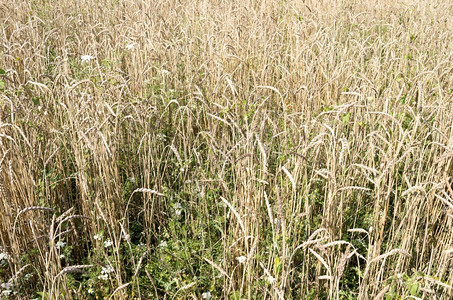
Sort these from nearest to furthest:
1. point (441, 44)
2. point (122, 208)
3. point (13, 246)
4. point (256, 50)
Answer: point (13, 246)
point (122, 208)
point (256, 50)
point (441, 44)

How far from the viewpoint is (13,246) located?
1667 mm

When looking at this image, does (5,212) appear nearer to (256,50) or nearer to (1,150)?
(1,150)

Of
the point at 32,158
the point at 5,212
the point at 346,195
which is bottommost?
the point at 346,195

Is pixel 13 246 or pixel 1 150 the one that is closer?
pixel 13 246

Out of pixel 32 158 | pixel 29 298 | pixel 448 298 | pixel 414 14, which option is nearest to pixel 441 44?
pixel 414 14

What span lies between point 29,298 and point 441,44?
3.99 meters

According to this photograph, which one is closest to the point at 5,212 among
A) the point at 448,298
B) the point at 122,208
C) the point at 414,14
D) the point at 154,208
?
the point at 122,208

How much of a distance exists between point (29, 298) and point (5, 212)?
426 millimetres

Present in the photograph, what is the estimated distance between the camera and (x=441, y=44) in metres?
3.68

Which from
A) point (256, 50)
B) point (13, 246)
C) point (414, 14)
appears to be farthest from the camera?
point (414, 14)

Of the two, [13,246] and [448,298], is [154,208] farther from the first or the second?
[448,298]

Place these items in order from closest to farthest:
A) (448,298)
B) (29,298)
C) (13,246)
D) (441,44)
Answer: (448,298) < (13,246) < (29,298) < (441,44)

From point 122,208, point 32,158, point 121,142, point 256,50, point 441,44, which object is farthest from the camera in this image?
point 441,44

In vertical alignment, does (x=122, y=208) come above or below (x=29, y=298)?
above
